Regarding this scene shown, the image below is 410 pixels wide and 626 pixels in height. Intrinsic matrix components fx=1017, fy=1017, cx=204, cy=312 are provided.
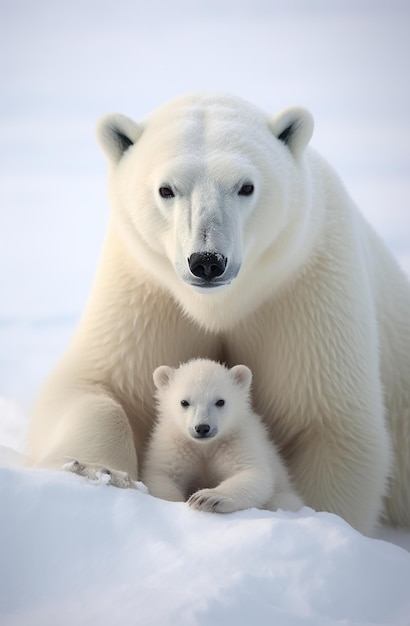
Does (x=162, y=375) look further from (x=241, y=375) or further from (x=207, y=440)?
(x=207, y=440)

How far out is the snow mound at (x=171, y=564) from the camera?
111 inches

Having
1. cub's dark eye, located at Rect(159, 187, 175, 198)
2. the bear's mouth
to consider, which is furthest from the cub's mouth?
cub's dark eye, located at Rect(159, 187, 175, 198)

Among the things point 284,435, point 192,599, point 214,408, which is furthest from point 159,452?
point 192,599

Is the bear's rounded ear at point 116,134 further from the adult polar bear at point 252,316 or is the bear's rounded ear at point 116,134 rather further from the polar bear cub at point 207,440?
the polar bear cub at point 207,440

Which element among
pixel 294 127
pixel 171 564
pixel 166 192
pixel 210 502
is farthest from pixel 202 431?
pixel 294 127

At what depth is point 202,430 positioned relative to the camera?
147 inches

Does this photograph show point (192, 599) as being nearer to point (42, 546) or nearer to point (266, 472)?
point (42, 546)

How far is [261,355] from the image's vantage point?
14.6 ft

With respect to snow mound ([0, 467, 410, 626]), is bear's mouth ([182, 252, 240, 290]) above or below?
above

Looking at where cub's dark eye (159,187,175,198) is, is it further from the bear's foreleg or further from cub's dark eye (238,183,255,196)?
the bear's foreleg

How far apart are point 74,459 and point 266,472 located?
0.72 metres

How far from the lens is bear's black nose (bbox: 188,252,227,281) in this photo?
11.2 feet

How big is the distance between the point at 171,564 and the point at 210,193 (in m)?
1.33

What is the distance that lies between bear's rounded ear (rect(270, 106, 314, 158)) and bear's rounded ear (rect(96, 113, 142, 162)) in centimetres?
56
